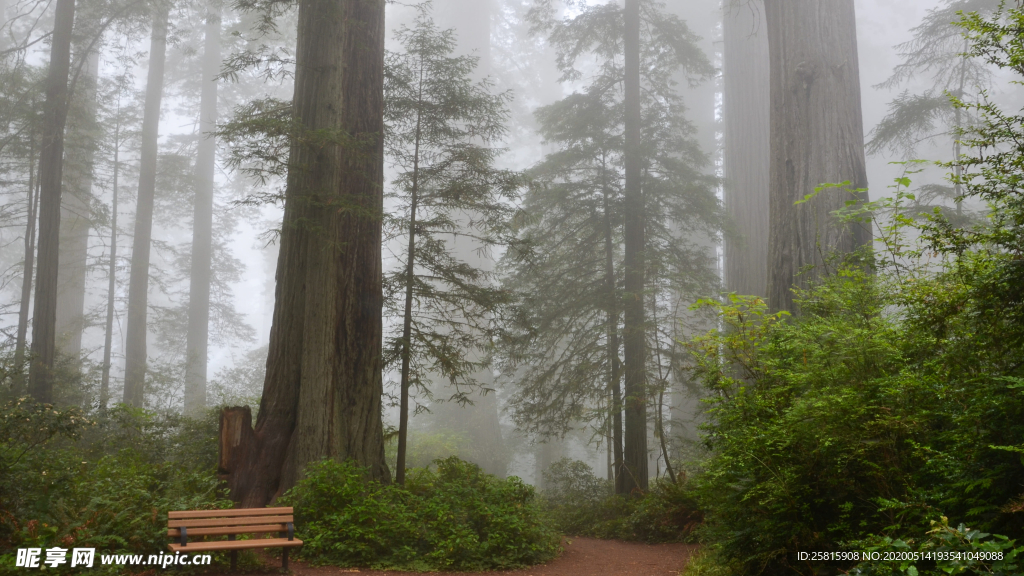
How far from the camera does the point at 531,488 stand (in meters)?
8.45

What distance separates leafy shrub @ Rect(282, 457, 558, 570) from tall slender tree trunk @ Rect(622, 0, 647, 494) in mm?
4400

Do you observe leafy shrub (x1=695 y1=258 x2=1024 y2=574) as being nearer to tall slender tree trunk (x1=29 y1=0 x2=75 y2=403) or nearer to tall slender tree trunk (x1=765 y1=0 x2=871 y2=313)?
tall slender tree trunk (x1=765 y1=0 x2=871 y2=313)

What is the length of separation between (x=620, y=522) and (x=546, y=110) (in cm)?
889

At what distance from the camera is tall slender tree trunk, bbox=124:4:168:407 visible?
2044 centimetres

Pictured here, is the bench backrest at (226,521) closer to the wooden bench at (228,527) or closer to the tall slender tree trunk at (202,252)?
the wooden bench at (228,527)

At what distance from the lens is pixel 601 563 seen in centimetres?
778

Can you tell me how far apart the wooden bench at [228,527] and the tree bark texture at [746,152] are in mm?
10449

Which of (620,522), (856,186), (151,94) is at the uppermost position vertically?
(151,94)

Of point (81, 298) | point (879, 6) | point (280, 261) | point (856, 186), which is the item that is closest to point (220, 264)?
point (81, 298)

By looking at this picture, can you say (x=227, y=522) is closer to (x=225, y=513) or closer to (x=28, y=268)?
(x=225, y=513)

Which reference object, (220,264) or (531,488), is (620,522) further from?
(220,264)

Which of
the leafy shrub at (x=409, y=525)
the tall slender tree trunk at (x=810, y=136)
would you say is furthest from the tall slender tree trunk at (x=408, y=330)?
the tall slender tree trunk at (x=810, y=136)

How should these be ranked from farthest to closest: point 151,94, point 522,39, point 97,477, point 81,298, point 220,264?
point 522,39 < point 220,264 < point 151,94 < point 81,298 < point 97,477

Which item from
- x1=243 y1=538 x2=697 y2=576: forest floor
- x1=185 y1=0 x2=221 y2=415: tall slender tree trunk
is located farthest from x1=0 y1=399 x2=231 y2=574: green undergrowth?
x1=185 y1=0 x2=221 y2=415: tall slender tree trunk
